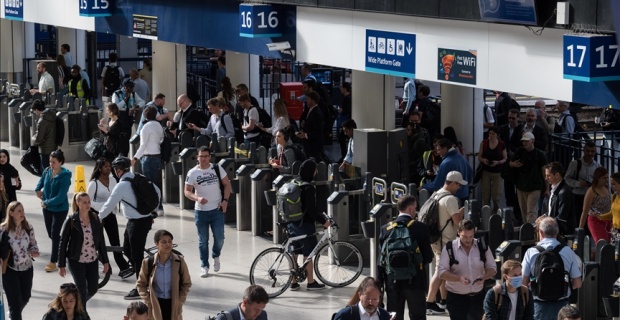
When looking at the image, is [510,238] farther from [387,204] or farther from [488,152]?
[488,152]

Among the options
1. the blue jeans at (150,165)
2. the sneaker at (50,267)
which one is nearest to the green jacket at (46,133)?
the blue jeans at (150,165)

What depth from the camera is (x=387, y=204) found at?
1430 centimetres

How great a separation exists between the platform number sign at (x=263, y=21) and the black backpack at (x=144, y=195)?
5.30 metres

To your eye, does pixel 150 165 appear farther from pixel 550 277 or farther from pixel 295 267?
pixel 550 277

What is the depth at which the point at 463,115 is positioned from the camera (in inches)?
795

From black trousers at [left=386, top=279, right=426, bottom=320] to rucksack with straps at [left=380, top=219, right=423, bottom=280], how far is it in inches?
5.5

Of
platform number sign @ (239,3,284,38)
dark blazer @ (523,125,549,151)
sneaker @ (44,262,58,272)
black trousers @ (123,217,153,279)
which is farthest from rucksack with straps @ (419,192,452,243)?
dark blazer @ (523,125,549,151)

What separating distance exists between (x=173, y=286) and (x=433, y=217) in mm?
3080

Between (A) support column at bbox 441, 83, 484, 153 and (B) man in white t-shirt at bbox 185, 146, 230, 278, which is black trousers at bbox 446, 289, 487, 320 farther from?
(A) support column at bbox 441, 83, 484, 153

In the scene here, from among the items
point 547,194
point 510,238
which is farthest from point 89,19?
point 510,238

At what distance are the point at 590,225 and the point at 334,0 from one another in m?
4.78

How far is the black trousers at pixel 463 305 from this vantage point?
11859 millimetres

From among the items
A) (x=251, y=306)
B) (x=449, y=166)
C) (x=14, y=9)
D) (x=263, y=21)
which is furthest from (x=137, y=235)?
(x=14, y=9)

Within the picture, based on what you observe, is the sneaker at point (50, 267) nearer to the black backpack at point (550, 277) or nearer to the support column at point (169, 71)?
the black backpack at point (550, 277)
